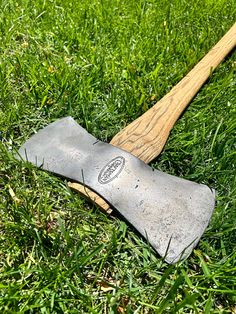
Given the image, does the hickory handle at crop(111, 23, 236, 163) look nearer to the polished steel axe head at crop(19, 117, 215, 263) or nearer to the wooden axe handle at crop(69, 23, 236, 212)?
the wooden axe handle at crop(69, 23, 236, 212)

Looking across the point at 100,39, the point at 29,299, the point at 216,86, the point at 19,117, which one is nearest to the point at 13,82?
the point at 19,117

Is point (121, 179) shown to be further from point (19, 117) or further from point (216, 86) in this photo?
point (216, 86)

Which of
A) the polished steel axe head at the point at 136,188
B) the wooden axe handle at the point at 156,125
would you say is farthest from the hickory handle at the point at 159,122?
the polished steel axe head at the point at 136,188

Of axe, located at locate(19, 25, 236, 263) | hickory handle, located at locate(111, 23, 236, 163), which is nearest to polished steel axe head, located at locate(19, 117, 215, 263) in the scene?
axe, located at locate(19, 25, 236, 263)

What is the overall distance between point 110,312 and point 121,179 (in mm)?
571

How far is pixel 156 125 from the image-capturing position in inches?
86.2

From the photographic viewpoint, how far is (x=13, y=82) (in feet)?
8.27

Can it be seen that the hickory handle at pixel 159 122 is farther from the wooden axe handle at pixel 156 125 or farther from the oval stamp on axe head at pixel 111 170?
the oval stamp on axe head at pixel 111 170

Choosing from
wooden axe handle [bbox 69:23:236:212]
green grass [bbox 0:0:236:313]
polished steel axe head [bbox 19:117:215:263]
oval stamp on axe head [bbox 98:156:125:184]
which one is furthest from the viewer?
wooden axe handle [bbox 69:23:236:212]

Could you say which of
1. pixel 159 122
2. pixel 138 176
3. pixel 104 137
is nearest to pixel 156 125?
pixel 159 122

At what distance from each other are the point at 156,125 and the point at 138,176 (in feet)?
1.35

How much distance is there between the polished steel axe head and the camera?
5.63 feet

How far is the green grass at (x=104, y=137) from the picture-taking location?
5.22 ft

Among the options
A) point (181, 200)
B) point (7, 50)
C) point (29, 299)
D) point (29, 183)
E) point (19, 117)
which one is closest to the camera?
point (29, 299)
